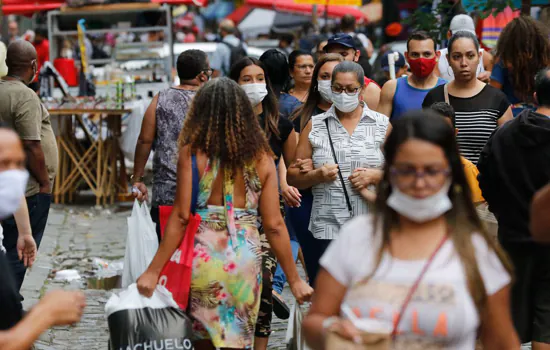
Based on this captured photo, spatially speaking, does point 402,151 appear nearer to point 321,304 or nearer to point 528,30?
point 321,304

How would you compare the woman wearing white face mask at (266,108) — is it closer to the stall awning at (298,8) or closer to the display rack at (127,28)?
the display rack at (127,28)

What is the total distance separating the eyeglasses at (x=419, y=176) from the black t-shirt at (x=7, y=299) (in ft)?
4.25

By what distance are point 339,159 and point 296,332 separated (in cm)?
122

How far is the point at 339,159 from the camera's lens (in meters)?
5.99

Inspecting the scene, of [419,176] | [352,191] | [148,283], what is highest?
[419,176]

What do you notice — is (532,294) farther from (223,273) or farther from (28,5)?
(28,5)

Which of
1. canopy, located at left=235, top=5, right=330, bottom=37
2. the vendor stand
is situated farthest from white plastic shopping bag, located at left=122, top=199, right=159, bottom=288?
canopy, located at left=235, top=5, right=330, bottom=37

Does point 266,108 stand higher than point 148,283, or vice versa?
point 266,108

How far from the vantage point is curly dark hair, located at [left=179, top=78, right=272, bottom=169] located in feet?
15.9

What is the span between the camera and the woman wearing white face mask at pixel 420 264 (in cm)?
311

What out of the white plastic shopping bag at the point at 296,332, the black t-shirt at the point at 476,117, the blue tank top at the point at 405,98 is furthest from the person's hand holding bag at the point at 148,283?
the blue tank top at the point at 405,98

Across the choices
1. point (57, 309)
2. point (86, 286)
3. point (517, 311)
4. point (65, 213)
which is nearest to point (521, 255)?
point (517, 311)

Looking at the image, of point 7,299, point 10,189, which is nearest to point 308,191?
point 10,189

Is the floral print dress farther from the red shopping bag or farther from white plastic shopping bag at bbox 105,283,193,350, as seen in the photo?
white plastic shopping bag at bbox 105,283,193,350
